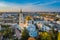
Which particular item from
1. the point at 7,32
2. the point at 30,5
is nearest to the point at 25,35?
the point at 7,32

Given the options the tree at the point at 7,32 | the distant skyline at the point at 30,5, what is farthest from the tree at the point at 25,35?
the distant skyline at the point at 30,5

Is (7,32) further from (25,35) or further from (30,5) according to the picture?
(30,5)

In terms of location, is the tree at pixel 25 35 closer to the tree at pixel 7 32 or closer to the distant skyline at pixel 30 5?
the tree at pixel 7 32

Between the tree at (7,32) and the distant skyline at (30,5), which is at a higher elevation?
the distant skyline at (30,5)

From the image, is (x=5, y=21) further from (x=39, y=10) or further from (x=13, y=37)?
(x=39, y=10)

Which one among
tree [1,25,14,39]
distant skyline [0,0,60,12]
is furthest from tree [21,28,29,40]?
distant skyline [0,0,60,12]

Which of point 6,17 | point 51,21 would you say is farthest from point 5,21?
point 51,21

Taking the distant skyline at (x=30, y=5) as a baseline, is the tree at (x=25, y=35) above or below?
below

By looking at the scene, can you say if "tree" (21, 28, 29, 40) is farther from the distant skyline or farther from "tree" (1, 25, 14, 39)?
the distant skyline
